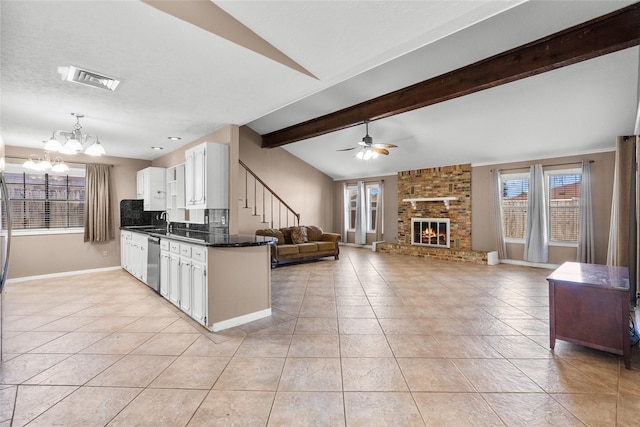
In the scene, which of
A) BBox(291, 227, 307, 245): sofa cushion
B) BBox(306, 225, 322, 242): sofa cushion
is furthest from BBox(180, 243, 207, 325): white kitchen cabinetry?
BBox(306, 225, 322, 242): sofa cushion

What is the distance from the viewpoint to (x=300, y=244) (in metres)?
6.98

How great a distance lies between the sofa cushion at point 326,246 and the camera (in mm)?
7145

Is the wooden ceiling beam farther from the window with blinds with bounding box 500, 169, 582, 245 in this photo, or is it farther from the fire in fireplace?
the fire in fireplace

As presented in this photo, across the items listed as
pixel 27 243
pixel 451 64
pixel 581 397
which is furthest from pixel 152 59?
pixel 27 243

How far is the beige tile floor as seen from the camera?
5.95 ft

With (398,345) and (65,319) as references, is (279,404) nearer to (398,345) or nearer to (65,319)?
(398,345)

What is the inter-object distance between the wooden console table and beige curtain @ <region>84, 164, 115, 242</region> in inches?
296

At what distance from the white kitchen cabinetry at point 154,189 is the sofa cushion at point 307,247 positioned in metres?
3.05

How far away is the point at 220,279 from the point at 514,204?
6785mm

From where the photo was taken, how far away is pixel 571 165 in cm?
597

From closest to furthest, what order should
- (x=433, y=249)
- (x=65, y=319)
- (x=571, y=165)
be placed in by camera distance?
(x=65, y=319), (x=571, y=165), (x=433, y=249)

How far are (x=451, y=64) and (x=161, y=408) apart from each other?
185 inches

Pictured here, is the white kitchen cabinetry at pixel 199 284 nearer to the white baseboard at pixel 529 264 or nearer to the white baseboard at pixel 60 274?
the white baseboard at pixel 60 274

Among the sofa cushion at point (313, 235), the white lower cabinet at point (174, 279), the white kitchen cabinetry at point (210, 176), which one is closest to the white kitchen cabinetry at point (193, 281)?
the white lower cabinet at point (174, 279)
